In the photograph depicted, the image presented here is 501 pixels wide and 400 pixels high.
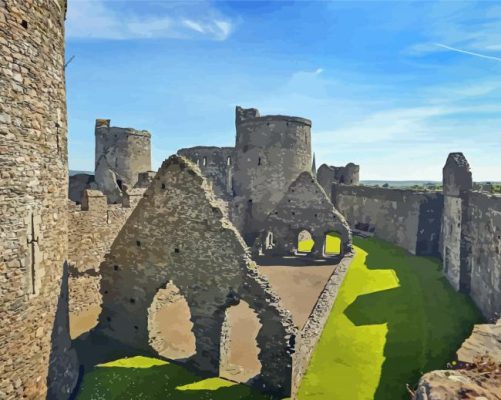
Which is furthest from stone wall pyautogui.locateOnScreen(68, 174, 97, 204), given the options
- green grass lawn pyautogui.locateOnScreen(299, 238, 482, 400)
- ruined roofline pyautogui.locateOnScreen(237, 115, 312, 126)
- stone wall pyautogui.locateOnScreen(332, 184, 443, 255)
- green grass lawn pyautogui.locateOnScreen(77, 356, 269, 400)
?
stone wall pyautogui.locateOnScreen(332, 184, 443, 255)

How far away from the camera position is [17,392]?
7.25 meters

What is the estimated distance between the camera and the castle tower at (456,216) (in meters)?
18.9

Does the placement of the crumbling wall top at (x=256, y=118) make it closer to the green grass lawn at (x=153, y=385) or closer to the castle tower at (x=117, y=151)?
the castle tower at (x=117, y=151)

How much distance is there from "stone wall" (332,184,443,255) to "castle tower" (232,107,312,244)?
371 inches

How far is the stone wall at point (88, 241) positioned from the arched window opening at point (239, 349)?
6475 millimetres

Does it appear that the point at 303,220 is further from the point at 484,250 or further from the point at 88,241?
the point at 88,241

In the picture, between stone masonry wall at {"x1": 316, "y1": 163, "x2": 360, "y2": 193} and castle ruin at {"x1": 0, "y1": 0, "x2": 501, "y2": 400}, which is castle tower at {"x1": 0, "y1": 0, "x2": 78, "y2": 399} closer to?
castle ruin at {"x1": 0, "y1": 0, "x2": 501, "y2": 400}

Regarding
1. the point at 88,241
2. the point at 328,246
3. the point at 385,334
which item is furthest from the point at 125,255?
the point at 328,246

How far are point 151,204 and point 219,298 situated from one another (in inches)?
149

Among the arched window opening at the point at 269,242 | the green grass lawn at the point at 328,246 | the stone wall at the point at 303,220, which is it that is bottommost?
the green grass lawn at the point at 328,246

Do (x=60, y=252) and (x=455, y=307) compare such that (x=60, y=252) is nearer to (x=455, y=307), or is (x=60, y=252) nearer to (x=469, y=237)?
(x=455, y=307)

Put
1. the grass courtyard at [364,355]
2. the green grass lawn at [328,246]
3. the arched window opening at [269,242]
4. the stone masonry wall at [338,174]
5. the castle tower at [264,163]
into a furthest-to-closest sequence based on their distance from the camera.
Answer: the stone masonry wall at [338,174] → the castle tower at [264,163] → the green grass lawn at [328,246] → the arched window opening at [269,242] → the grass courtyard at [364,355]

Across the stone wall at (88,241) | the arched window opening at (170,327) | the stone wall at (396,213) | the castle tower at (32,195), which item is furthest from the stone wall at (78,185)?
the stone wall at (396,213)

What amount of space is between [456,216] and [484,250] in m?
5.03
